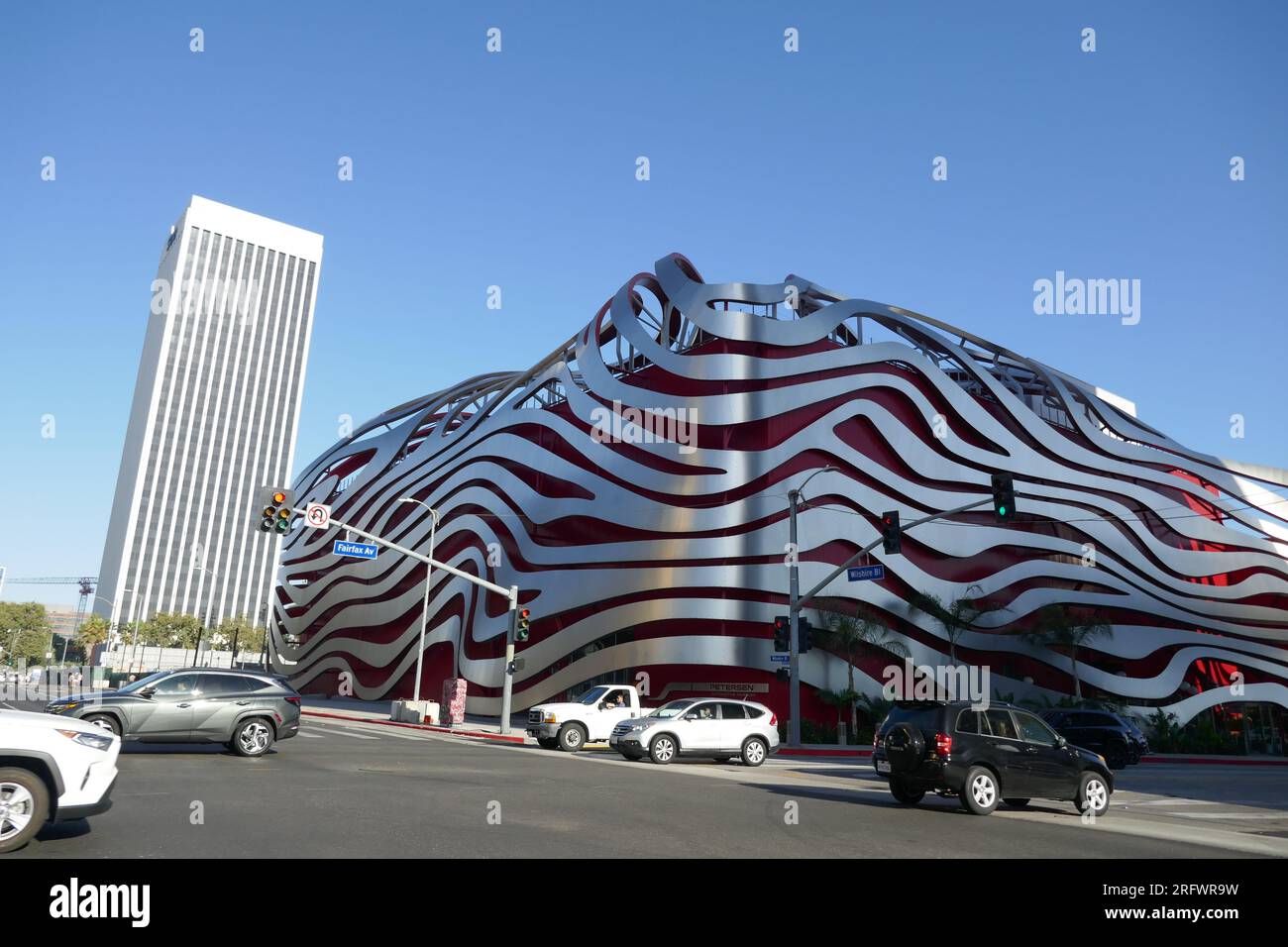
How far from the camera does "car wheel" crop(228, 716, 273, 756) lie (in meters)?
19.0

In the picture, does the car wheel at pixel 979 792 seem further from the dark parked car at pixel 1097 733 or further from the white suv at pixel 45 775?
the dark parked car at pixel 1097 733

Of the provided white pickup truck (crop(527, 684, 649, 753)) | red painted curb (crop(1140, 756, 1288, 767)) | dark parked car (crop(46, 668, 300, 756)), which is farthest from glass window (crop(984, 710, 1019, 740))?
red painted curb (crop(1140, 756, 1288, 767))

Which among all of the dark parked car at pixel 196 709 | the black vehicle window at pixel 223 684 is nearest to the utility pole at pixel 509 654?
the dark parked car at pixel 196 709

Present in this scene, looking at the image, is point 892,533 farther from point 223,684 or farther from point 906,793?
point 223,684

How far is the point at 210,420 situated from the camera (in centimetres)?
16838

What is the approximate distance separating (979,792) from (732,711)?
10.4 metres

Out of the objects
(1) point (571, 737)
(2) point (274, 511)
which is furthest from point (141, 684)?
(1) point (571, 737)

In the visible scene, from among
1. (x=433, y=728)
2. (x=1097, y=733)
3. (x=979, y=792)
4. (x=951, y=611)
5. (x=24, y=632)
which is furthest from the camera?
(x=24, y=632)

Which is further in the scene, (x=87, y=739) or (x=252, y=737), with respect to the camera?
(x=252, y=737)

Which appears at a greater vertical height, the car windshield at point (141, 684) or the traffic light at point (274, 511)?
the traffic light at point (274, 511)

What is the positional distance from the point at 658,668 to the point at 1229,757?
82.2ft

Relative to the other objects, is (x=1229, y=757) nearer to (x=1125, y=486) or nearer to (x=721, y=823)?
(x=1125, y=486)

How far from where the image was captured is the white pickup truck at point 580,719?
2780 cm

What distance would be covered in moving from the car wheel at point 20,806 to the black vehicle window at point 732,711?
59.1 ft
